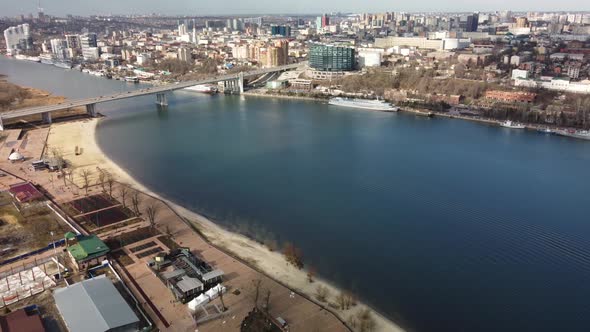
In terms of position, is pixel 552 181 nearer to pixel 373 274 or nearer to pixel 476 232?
pixel 476 232

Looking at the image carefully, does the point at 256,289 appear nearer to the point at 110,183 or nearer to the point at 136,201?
the point at 136,201

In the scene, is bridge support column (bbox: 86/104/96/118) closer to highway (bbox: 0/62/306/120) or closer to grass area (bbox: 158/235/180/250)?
highway (bbox: 0/62/306/120)

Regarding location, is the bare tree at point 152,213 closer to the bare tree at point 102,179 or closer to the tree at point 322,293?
the bare tree at point 102,179

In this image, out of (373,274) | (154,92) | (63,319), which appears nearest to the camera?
(63,319)

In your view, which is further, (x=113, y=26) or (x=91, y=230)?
(x=113, y=26)

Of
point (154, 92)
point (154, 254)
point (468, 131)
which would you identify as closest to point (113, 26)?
point (154, 92)

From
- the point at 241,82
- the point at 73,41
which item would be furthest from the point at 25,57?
the point at 241,82

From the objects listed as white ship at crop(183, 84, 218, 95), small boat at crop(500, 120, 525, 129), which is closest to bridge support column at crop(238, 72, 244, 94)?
white ship at crop(183, 84, 218, 95)
